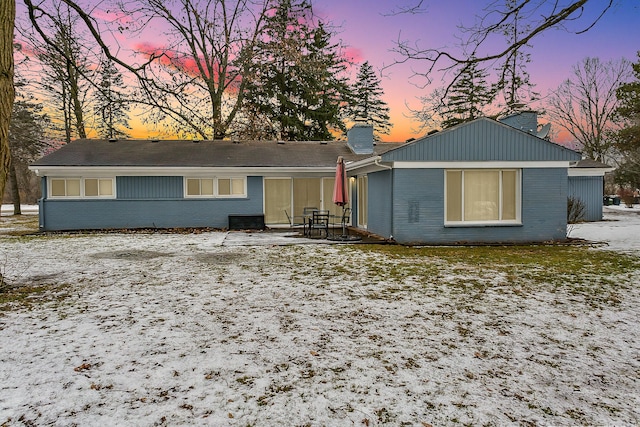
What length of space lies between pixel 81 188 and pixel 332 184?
9.65 meters

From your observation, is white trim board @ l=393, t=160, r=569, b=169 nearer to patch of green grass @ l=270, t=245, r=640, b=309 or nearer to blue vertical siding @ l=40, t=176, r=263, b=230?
patch of green grass @ l=270, t=245, r=640, b=309

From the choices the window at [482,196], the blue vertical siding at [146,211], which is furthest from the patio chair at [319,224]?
the window at [482,196]

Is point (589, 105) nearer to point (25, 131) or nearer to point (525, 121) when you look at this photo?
point (525, 121)

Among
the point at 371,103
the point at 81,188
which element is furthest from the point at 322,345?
the point at 371,103

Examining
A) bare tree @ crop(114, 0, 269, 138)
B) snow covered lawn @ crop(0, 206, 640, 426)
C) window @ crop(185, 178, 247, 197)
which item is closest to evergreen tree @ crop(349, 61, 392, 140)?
bare tree @ crop(114, 0, 269, 138)

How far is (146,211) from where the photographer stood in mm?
15578

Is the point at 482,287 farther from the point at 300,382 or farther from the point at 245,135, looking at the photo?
the point at 245,135

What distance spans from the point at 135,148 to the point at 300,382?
16606 mm

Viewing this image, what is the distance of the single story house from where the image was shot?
36.1 ft

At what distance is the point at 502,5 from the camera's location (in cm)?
577

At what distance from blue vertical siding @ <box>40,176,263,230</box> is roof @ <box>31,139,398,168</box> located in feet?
2.69

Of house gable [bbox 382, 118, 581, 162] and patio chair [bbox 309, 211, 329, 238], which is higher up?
house gable [bbox 382, 118, 581, 162]

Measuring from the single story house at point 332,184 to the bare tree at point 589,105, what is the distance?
17416mm

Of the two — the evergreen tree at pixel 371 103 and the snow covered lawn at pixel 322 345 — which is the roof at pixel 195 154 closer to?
the snow covered lawn at pixel 322 345
